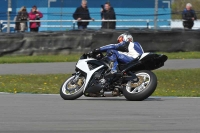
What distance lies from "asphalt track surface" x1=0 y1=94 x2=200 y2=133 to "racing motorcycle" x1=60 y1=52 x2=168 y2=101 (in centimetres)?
17

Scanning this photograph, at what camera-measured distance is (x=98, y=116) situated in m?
8.36

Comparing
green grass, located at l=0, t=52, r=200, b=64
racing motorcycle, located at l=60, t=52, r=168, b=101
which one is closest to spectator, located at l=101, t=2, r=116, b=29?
green grass, located at l=0, t=52, r=200, b=64

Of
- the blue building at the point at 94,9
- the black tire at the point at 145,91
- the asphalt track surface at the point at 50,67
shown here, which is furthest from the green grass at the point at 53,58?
the black tire at the point at 145,91

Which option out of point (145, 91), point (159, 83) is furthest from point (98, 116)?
point (159, 83)

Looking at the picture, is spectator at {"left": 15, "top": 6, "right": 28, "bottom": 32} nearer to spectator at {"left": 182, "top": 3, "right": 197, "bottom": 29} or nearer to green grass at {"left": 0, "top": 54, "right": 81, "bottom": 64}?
green grass at {"left": 0, "top": 54, "right": 81, "bottom": 64}

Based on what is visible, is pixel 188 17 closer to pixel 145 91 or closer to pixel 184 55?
pixel 184 55

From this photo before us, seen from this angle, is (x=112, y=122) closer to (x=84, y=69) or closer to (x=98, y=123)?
(x=98, y=123)

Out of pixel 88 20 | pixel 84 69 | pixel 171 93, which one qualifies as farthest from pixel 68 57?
pixel 84 69

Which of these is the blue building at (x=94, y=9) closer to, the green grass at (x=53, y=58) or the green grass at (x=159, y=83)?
the green grass at (x=53, y=58)

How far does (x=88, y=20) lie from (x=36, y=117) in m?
14.7

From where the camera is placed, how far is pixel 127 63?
10828mm

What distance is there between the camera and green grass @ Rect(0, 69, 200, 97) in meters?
13.4

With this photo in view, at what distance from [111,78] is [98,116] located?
2.57 meters

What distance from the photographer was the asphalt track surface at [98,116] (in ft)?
23.5
